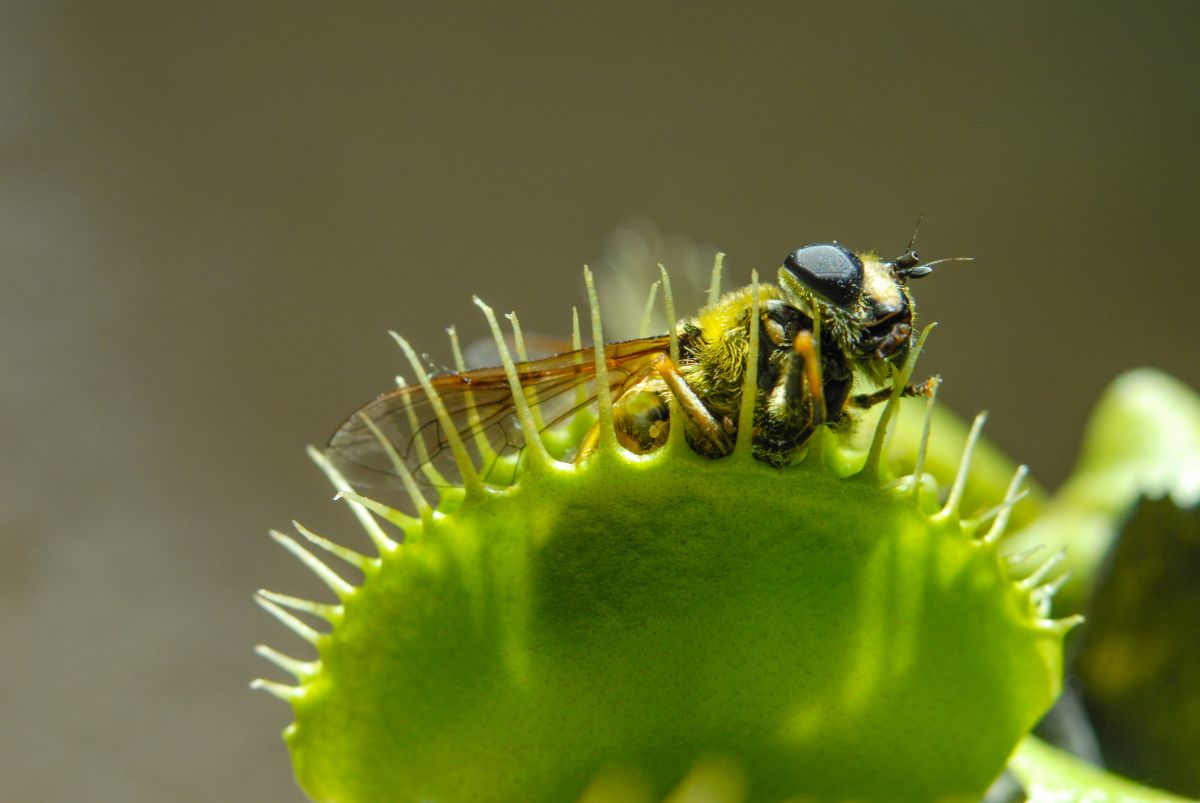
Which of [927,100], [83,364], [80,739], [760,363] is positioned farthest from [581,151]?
[760,363]

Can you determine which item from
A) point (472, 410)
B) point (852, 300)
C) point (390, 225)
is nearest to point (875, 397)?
point (852, 300)

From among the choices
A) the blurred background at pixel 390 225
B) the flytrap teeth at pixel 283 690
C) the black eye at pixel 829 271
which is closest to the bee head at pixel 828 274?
the black eye at pixel 829 271

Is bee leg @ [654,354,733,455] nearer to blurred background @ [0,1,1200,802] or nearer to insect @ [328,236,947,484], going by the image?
insect @ [328,236,947,484]

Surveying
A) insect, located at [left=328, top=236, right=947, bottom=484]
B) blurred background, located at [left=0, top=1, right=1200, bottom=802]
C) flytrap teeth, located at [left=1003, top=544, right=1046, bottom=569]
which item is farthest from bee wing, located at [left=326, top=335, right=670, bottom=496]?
blurred background, located at [left=0, top=1, right=1200, bottom=802]

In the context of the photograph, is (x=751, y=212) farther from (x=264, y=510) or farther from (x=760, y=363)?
(x=760, y=363)

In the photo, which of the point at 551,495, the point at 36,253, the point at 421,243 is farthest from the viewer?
the point at 421,243

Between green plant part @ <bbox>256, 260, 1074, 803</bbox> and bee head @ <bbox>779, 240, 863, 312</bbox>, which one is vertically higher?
bee head @ <bbox>779, 240, 863, 312</bbox>

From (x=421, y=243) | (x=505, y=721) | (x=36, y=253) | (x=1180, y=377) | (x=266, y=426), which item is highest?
(x=36, y=253)

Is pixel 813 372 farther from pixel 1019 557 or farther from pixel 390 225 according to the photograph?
pixel 390 225
